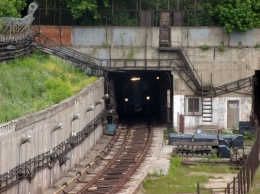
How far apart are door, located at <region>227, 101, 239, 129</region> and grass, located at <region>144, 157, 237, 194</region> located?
1159 cm

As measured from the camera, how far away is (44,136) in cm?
3788

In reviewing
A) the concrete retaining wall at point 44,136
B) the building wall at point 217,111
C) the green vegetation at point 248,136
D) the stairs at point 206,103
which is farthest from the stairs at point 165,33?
the concrete retaining wall at point 44,136

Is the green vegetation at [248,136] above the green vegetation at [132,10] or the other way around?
the other way around

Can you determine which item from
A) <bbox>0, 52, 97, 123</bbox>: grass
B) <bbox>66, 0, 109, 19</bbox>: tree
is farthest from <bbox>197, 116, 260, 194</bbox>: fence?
<bbox>66, 0, 109, 19</bbox>: tree

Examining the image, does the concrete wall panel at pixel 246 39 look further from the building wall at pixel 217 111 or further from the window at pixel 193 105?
the window at pixel 193 105

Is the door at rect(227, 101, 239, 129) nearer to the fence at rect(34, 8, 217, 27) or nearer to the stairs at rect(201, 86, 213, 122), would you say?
the stairs at rect(201, 86, 213, 122)

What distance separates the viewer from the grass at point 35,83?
39.6 meters

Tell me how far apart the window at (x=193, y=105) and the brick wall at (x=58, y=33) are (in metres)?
7.23

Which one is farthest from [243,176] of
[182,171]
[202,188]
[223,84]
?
[223,84]

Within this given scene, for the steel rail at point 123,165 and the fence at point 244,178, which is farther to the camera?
the steel rail at point 123,165

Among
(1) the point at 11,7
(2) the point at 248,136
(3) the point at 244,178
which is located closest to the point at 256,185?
(3) the point at 244,178

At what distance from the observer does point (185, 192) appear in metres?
38.0

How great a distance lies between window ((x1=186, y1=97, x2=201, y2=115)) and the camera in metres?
57.3

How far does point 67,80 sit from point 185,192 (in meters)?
15.7
